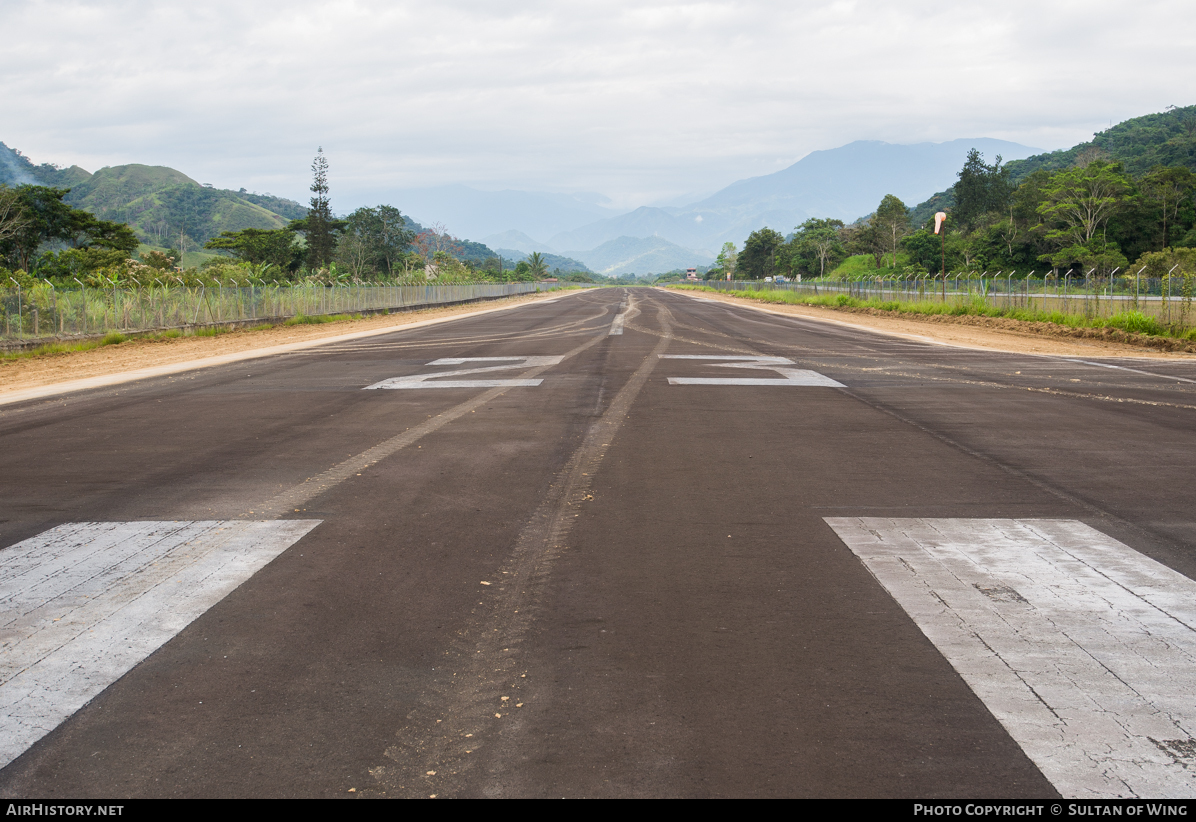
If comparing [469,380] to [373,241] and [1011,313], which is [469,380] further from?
[373,241]

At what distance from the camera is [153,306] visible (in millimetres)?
30891

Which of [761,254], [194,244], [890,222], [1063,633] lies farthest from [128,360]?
[194,244]

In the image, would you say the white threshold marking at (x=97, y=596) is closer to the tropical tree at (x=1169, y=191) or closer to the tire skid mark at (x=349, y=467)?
the tire skid mark at (x=349, y=467)

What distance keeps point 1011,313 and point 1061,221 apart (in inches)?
2393

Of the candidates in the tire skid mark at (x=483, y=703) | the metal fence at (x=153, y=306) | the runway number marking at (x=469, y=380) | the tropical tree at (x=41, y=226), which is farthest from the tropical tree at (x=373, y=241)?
the tire skid mark at (x=483, y=703)

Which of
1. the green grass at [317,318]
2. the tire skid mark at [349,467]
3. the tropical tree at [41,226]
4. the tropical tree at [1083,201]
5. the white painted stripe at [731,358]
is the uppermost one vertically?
the tropical tree at [1083,201]

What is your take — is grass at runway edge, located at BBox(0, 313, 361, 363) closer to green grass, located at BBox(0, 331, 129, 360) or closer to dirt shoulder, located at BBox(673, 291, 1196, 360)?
green grass, located at BBox(0, 331, 129, 360)

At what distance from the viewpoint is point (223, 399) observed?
13258mm

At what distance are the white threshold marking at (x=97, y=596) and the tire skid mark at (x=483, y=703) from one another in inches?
55.1

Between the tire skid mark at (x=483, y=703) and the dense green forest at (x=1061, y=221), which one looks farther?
the dense green forest at (x=1061, y=221)

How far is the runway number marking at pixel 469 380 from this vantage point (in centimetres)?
1452

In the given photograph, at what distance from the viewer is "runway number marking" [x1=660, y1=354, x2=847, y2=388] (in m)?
14.6
